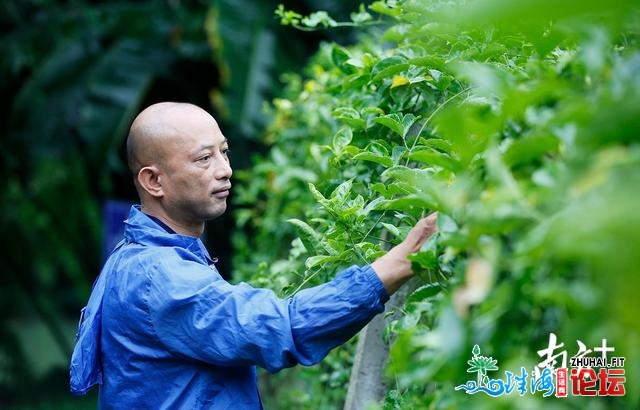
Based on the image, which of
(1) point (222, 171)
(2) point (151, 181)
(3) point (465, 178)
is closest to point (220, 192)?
(1) point (222, 171)

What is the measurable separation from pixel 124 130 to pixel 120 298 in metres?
5.08

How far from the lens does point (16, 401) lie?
30.1 feet

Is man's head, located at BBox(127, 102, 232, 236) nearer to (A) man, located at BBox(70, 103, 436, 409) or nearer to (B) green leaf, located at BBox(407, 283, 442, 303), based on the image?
(A) man, located at BBox(70, 103, 436, 409)

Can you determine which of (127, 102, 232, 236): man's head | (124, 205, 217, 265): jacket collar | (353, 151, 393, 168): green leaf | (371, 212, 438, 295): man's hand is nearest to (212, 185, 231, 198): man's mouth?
(127, 102, 232, 236): man's head

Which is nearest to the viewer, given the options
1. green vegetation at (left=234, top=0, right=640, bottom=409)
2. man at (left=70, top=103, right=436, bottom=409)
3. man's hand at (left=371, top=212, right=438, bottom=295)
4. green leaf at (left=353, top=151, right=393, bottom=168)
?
green vegetation at (left=234, top=0, right=640, bottom=409)

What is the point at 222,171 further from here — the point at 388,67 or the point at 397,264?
the point at 397,264

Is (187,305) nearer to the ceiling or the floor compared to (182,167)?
nearer to the floor

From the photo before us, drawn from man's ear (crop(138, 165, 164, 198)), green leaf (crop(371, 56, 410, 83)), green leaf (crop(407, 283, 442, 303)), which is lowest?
green leaf (crop(407, 283, 442, 303))

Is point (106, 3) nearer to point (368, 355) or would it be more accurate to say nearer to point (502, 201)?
point (368, 355)

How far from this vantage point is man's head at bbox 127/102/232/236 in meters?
2.60

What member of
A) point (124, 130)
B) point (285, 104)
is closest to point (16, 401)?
point (124, 130)

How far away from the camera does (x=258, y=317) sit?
2.16 metres

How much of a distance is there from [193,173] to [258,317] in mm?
589

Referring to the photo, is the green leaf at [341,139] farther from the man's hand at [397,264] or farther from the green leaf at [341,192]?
the man's hand at [397,264]
